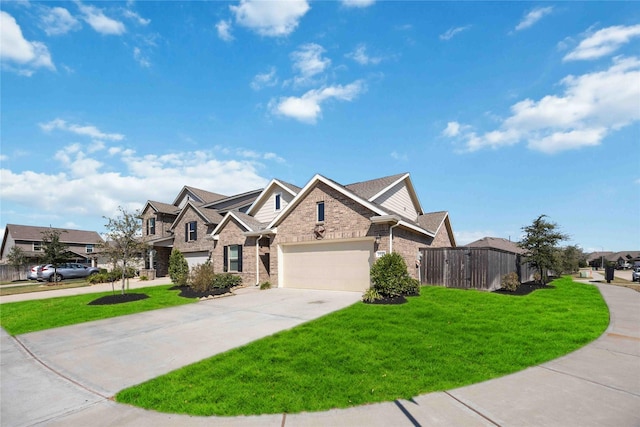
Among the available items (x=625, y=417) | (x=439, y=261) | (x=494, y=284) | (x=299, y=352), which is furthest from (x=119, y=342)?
(x=494, y=284)

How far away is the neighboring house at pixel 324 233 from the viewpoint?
586 inches

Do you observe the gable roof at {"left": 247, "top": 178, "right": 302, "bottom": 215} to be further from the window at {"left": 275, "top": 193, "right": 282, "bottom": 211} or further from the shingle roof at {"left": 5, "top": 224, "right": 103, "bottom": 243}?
the shingle roof at {"left": 5, "top": 224, "right": 103, "bottom": 243}

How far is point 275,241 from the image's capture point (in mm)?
18516

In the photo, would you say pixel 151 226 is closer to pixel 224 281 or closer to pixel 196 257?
pixel 196 257

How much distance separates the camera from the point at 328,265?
16375 mm

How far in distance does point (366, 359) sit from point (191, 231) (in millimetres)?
23958

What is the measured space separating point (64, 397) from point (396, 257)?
35.3ft

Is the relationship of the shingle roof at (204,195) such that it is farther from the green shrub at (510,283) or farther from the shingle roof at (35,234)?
the green shrub at (510,283)

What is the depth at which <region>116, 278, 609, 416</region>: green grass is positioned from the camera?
4902mm

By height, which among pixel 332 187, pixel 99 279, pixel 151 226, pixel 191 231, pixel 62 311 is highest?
pixel 332 187

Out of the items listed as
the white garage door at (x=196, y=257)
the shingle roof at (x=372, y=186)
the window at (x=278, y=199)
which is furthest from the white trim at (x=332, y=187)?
the white garage door at (x=196, y=257)

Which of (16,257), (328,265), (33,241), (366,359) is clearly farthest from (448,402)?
(33,241)

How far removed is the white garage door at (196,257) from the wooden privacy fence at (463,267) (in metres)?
16.9

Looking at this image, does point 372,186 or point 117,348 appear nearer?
point 117,348
